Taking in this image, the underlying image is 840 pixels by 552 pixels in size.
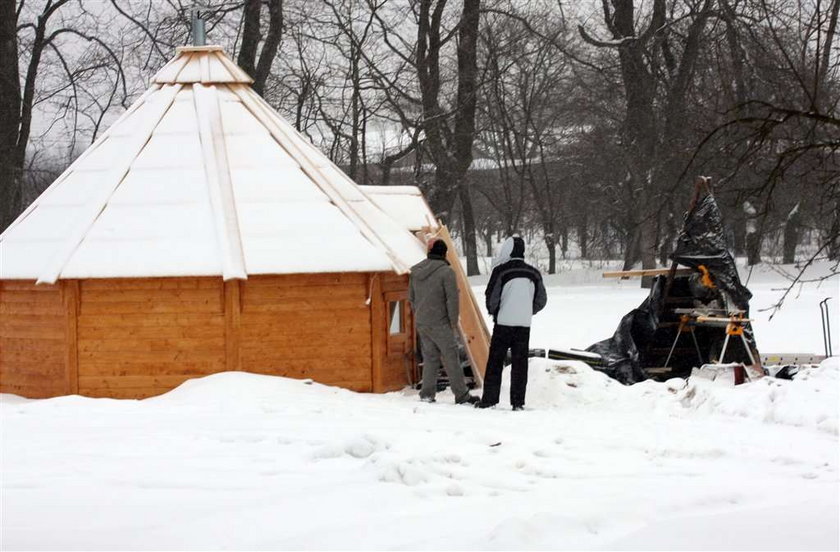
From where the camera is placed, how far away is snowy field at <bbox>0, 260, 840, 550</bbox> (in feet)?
17.9

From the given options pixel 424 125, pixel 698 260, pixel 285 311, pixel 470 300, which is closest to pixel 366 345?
pixel 285 311

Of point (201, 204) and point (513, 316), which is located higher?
point (201, 204)

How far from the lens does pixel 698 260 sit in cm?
1320

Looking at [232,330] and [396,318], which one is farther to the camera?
[396,318]

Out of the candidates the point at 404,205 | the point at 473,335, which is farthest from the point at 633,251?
the point at 473,335

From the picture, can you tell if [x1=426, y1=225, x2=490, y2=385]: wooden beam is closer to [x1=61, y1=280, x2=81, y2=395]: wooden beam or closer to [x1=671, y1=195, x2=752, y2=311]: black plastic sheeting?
[x1=671, y1=195, x2=752, y2=311]: black plastic sheeting

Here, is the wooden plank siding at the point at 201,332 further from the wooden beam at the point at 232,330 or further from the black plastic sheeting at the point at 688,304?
the black plastic sheeting at the point at 688,304

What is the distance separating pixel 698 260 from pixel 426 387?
4067 mm

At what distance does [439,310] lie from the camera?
11070 mm

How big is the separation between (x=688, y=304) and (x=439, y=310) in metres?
4.26

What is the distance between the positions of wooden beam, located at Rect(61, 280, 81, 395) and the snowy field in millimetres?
1804

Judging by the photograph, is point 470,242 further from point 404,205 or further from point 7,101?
point 404,205

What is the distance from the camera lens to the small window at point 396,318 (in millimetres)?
12780

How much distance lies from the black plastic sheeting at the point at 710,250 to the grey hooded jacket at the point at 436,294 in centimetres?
358
